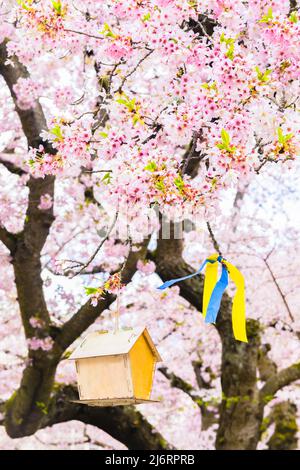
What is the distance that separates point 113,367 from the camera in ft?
10.4

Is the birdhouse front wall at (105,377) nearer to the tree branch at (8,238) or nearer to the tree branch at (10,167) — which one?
the tree branch at (8,238)

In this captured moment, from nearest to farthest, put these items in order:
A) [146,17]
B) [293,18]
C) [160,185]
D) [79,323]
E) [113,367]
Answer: [160,185], [113,367], [293,18], [146,17], [79,323]

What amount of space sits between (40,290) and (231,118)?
3.84 m

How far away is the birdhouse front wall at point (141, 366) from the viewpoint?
3202mm

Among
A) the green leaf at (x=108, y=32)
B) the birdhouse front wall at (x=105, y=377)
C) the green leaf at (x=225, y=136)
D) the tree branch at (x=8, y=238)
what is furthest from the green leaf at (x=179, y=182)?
the tree branch at (x=8, y=238)

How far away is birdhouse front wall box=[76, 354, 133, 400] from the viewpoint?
3.17 meters

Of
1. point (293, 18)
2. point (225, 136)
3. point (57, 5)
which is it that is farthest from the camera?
point (57, 5)

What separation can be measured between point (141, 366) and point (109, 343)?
235mm

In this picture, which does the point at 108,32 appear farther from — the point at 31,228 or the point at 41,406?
the point at 41,406

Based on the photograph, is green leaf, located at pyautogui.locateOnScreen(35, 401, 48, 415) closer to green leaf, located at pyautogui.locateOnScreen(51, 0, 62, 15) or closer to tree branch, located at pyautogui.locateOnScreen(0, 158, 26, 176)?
tree branch, located at pyautogui.locateOnScreen(0, 158, 26, 176)

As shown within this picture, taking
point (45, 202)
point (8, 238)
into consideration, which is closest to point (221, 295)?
point (45, 202)

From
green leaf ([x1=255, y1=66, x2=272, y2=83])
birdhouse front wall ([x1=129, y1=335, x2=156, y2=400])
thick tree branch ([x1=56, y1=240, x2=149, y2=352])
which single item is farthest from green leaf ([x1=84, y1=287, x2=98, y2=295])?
thick tree branch ([x1=56, y1=240, x2=149, y2=352])
